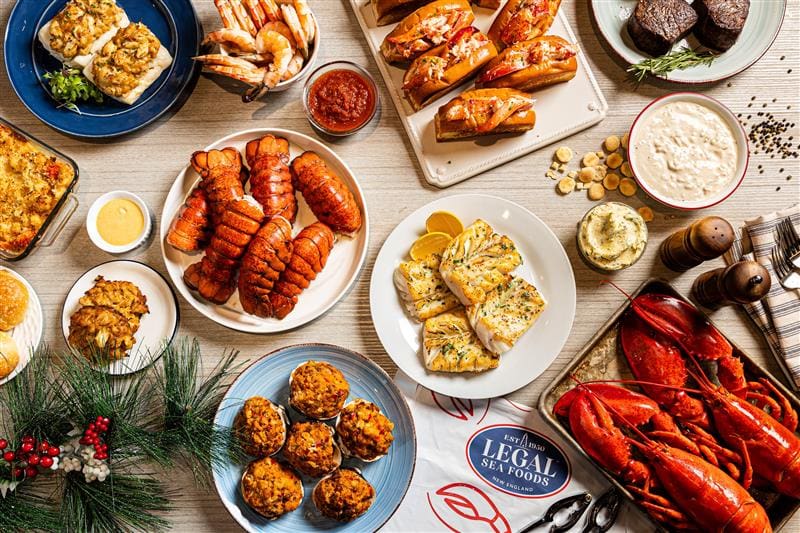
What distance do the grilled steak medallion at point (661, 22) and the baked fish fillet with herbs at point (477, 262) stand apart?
123 centimetres

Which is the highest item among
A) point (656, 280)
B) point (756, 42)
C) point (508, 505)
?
point (756, 42)

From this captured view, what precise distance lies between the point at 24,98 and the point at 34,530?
2145 millimetres

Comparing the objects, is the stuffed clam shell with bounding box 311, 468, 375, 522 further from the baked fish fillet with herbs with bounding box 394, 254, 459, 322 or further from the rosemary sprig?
the rosemary sprig

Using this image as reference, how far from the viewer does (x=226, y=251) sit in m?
3.08

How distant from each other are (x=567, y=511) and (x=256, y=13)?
2.88 m

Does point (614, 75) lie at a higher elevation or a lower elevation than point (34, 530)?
higher

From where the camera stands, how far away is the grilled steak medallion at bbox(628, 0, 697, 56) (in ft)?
10.5

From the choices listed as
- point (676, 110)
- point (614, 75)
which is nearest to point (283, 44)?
point (614, 75)

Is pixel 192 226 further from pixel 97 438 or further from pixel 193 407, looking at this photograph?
pixel 97 438

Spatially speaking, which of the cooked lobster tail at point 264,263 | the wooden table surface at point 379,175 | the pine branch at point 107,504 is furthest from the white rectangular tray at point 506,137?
the pine branch at point 107,504

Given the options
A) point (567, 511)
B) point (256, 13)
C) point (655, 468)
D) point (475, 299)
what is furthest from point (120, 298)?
point (655, 468)

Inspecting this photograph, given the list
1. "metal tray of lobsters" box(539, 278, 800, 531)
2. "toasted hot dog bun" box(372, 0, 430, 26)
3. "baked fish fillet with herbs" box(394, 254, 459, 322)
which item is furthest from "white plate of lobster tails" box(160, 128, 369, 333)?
"metal tray of lobsters" box(539, 278, 800, 531)

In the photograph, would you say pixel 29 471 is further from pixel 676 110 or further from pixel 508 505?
pixel 676 110

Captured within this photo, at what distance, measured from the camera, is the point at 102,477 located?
2.86m
